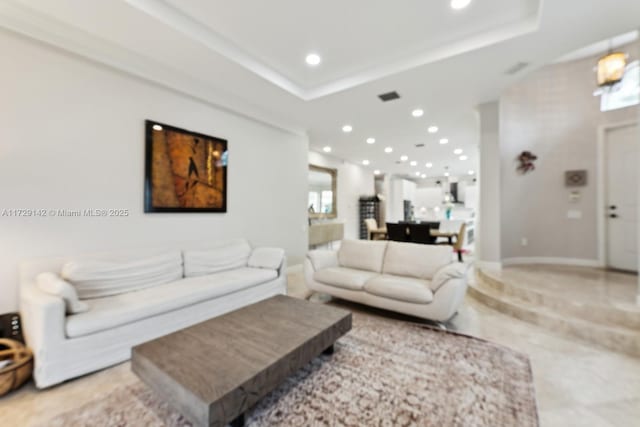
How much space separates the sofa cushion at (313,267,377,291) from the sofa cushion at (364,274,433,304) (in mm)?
108

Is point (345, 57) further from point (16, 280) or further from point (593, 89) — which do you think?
point (593, 89)

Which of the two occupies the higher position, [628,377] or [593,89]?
[593,89]

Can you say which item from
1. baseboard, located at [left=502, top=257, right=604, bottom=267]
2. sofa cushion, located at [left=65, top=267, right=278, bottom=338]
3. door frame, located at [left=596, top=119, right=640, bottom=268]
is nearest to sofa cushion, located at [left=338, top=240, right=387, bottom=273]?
sofa cushion, located at [left=65, top=267, right=278, bottom=338]

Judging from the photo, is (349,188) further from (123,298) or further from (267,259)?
(123,298)

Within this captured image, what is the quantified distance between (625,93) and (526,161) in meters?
1.46

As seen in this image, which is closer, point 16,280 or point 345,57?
point 16,280

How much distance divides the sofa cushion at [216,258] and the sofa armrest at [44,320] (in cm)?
133

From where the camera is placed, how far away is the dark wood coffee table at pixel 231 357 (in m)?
1.31

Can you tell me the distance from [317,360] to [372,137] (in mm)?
4835

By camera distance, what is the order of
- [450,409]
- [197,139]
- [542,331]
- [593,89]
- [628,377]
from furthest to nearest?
[593,89]
[197,139]
[542,331]
[628,377]
[450,409]

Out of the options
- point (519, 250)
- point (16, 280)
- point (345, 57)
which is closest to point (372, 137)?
point (345, 57)

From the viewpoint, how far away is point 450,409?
162 cm

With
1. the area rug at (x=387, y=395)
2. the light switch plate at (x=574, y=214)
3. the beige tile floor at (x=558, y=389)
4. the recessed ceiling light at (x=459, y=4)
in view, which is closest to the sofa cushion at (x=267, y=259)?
the area rug at (x=387, y=395)

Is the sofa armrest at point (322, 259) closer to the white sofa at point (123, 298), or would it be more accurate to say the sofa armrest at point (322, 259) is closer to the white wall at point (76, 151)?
the white sofa at point (123, 298)
